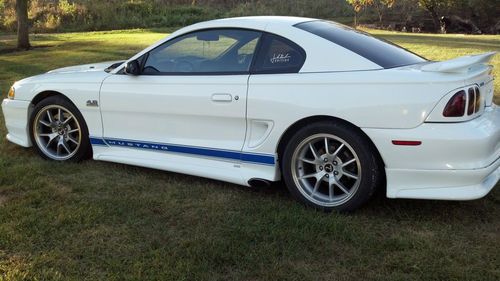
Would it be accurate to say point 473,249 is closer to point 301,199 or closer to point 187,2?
point 301,199

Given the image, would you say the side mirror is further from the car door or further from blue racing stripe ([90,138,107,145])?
blue racing stripe ([90,138,107,145])

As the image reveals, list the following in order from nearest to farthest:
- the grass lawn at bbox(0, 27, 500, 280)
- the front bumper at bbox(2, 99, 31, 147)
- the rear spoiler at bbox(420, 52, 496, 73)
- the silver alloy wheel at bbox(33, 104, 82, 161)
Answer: the grass lawn at bbox(0, 27, 500, 280), the rear spoiler at bbox(420, 52, 496, 73), the silver alloy wheel at bbox(33, 104, 82, 161), the front bumper at bbox(2, 99, 31, 147)

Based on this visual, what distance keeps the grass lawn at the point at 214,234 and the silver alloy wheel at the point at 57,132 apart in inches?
17.5

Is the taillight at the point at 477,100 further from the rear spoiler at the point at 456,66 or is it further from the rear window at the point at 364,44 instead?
the rear window at the point at 364,44

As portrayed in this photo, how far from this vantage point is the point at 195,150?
15.2ft

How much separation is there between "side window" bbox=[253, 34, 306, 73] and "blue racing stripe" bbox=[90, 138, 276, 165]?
2.25 ft

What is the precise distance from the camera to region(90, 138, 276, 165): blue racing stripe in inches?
169

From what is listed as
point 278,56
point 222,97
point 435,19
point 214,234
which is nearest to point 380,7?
point 435,19

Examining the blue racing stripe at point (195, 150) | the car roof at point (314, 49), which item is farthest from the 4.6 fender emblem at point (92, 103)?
the car roof at point (314, 49)

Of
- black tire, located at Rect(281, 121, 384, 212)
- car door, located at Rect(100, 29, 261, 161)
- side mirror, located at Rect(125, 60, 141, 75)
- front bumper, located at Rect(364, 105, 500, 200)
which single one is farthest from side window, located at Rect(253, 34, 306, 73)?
side mirror, located at Rect(125, 60, 141, 75)

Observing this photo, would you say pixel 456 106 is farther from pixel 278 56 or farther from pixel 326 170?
pixel 278 56

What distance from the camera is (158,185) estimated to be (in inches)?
188

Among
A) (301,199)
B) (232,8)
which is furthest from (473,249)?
(232,8)

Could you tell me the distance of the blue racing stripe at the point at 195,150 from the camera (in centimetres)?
430
